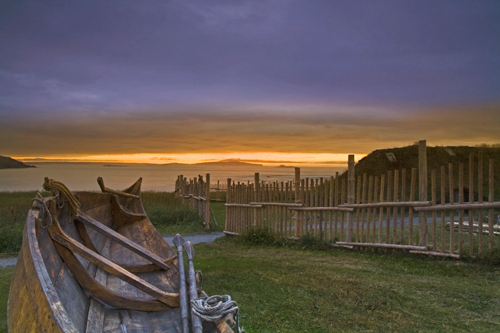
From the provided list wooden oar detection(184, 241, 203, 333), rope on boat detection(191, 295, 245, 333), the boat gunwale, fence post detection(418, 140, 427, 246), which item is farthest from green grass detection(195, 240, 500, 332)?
the boat gunwale

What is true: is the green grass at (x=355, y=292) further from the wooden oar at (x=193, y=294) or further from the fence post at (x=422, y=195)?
the wooden oar at (x=193, y=294)

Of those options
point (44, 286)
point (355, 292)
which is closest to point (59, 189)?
point (44, 286)

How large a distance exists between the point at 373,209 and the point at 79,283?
6.46 metres

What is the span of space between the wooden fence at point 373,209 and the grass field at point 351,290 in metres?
0.42

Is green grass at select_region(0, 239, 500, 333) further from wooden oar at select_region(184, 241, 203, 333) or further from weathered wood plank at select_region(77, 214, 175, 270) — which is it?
weathered wood plank at select_region(77, 214, 175, 270)

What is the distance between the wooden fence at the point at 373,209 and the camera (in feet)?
22.8

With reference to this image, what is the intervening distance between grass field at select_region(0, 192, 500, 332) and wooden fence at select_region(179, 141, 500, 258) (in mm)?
419

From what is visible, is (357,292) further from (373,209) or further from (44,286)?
(44,286)

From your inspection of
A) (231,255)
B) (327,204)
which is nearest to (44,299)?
(231,255)

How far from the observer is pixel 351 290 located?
17.6ft

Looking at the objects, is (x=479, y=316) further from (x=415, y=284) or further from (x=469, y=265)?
(x=469, y=265)

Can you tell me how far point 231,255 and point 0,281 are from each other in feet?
14.0

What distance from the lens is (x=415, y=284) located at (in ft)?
18.9

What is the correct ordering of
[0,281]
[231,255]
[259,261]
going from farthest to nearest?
[231,255] → [259,261] → [0,281]
